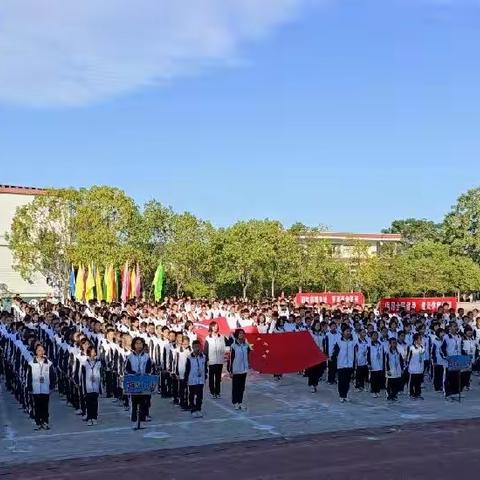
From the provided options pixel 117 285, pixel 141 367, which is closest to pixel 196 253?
pixel 117 285

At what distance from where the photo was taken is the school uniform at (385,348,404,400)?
49.9 ft

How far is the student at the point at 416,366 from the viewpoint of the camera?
15477mm

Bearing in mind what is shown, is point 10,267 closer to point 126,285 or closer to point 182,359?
point 126,285

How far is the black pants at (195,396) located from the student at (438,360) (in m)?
5.50

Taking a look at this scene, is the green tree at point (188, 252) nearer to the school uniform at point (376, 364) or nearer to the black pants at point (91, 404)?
the school uniform at point (376, 364)

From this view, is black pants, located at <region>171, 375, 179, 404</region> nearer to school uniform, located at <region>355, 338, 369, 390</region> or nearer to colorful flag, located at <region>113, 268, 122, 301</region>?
school uniform, located at <region>355, 338, 369, 390</region>

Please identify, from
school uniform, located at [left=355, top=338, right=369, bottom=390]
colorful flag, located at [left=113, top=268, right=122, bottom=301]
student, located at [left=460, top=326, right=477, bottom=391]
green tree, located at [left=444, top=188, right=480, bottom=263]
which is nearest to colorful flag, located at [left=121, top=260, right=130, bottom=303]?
colorful flag, located at [left=113, top=268, right=122, bottom=301]

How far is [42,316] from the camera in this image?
20062 mm

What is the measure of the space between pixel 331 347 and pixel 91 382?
6.27 meters

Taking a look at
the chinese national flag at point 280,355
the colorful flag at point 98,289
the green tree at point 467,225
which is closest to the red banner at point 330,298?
the colorful flag at point 98,289

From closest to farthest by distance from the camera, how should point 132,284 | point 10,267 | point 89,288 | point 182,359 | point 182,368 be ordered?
point 182,368 → point 182,359 → point 89,288 → point 132,284 → point 10,267

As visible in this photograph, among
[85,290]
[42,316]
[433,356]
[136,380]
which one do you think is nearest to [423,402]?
[433,356]

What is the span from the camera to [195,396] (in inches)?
547

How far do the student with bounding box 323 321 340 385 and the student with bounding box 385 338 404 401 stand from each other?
1794 millimetres
